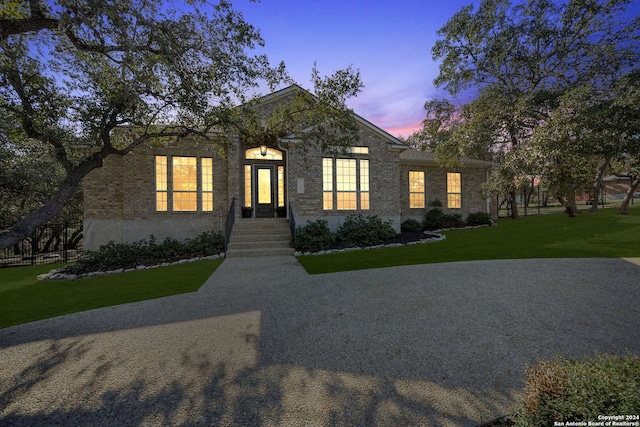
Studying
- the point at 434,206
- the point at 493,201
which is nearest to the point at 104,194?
the point at 434,206

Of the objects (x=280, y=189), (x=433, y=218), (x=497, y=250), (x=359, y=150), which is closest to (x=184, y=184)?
(x=280, y=189)

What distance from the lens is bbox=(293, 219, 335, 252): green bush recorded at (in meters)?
10.5

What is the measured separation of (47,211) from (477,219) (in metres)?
19.7

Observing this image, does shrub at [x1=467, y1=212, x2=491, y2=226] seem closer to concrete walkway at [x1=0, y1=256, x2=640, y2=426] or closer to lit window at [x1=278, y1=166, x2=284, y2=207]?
concrete walkway at [x1=0, y1=256, x2=640, y2=426]

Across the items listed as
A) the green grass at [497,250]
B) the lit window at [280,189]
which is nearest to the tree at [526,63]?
the green grass at [497,250]

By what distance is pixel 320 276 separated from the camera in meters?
6.87

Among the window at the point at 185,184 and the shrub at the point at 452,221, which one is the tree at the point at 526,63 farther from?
the window at the point at 185,184

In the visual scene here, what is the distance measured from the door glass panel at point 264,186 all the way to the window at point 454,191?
11624mm

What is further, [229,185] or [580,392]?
[229,185]

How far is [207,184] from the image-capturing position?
12.5m

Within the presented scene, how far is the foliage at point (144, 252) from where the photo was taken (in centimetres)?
945

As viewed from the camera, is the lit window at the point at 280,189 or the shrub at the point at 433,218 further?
the shrub at the point at 433,218

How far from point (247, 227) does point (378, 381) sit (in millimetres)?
9700

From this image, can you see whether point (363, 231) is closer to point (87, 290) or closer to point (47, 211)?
point (87, 290)
